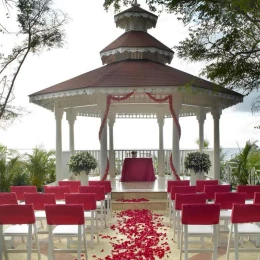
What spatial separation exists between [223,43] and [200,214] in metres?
5.48

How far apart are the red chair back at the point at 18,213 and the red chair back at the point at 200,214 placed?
209 centimetres

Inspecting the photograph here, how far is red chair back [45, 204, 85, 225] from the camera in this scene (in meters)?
5.29

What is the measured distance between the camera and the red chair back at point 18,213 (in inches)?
212

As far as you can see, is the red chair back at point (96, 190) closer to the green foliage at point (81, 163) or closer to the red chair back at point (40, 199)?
the red chair back at point (40, 199)

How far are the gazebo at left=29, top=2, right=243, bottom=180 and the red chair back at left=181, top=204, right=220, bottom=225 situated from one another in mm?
5440

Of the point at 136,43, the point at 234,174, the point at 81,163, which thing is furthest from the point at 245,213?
the point at 136,43

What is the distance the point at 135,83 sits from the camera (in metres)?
11.7

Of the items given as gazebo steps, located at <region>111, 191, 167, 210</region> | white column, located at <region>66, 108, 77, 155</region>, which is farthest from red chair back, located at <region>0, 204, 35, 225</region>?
white column, located at <region>66, 108, 77, 155</region>

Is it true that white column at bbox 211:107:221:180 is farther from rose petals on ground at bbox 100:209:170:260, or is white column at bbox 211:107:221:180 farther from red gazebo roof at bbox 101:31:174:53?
rose petals on ground at bbox 100:209:170:260

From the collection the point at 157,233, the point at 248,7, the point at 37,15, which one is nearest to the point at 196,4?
the point at 248,7

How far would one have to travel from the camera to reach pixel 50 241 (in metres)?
5.35

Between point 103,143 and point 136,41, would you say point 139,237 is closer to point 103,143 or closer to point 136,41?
point 103,143

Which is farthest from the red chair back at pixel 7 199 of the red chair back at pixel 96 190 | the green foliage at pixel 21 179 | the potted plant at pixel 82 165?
the green foliage at pixel 21 179

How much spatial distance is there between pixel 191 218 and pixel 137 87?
22.0ft
